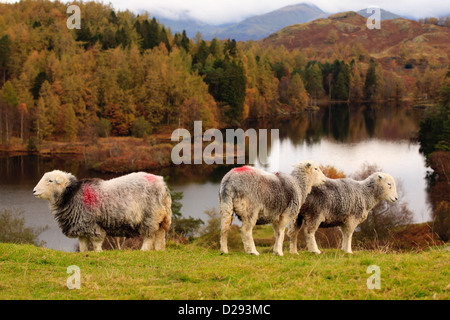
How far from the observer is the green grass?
19.5ft

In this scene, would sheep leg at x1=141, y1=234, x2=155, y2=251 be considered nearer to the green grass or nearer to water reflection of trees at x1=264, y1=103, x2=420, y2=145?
the green grass

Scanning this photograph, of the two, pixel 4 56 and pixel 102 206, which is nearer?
pixel 102 206

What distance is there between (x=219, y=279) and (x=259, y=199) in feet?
13.8

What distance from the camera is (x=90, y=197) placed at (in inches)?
453

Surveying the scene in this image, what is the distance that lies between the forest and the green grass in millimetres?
57526

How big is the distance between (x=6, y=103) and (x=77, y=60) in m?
19.0

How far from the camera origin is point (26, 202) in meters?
37.9

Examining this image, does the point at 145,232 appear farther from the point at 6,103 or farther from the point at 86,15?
the point at 86,15

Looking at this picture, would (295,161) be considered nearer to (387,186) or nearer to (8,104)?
→ (387,186)

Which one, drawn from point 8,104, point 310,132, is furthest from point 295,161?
point 8,104

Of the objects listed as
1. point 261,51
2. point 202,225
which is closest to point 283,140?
point 202,225

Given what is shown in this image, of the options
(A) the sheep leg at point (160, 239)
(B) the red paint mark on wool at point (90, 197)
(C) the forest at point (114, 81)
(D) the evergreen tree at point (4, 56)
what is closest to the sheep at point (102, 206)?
(B) the red paint mark on wool at point (90, 197)

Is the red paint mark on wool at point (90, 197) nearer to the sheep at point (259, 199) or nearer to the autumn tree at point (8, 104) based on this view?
the sheep at point (259, 199)

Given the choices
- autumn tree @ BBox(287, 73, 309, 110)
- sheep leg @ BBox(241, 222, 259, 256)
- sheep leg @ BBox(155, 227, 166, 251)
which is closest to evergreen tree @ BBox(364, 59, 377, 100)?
autumn tree @ BBox(287, 73, 309, 110)
